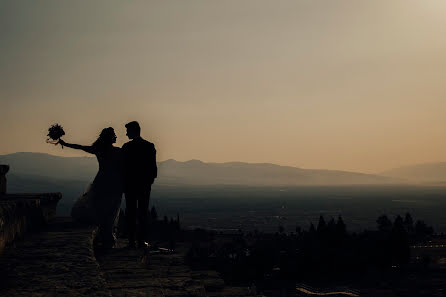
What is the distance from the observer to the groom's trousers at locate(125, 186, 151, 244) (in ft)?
33.0

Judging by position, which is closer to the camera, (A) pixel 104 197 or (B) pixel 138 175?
(A) pixel 104 197

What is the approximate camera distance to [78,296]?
430 centimetres

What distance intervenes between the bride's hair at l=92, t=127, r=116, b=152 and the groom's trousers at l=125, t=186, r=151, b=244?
1186mm

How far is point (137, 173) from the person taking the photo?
1023 centimetres

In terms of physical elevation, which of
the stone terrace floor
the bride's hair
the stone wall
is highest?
the bride's hair

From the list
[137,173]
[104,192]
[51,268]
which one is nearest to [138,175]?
[137,173]

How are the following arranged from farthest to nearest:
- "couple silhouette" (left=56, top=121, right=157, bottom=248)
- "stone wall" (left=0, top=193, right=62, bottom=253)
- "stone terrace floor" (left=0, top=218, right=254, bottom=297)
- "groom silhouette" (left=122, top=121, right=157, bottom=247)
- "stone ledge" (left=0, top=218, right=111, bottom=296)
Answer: "groom silhouette" (left=122, top=121, right=157, bottom=247) → "couple silhouette" (left=56, top=121, right=157, bottom=248) → "stone wall" (left=0, top=193, right=62, bottom=253) → "stone terrace floor" (left=0, top=218, right=254, bottom=297) → "stone ledge" (left=0, top=218, right=111, bottom=296)

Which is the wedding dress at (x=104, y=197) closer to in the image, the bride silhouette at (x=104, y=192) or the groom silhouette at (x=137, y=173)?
the bride silhouette at (x=104, y=192)

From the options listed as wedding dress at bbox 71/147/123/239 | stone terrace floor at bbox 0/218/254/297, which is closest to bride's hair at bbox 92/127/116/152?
wedding dress at bbox 71/147/123/239

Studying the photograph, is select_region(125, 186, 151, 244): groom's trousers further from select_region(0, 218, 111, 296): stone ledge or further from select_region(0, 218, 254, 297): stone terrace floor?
select_region(0, 218, 111, 296): stone ledge

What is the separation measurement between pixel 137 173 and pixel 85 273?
5.06 meters

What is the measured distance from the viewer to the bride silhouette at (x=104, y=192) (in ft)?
32.1

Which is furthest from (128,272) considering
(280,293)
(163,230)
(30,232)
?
(163,230)

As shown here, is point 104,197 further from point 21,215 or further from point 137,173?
point 21,215
